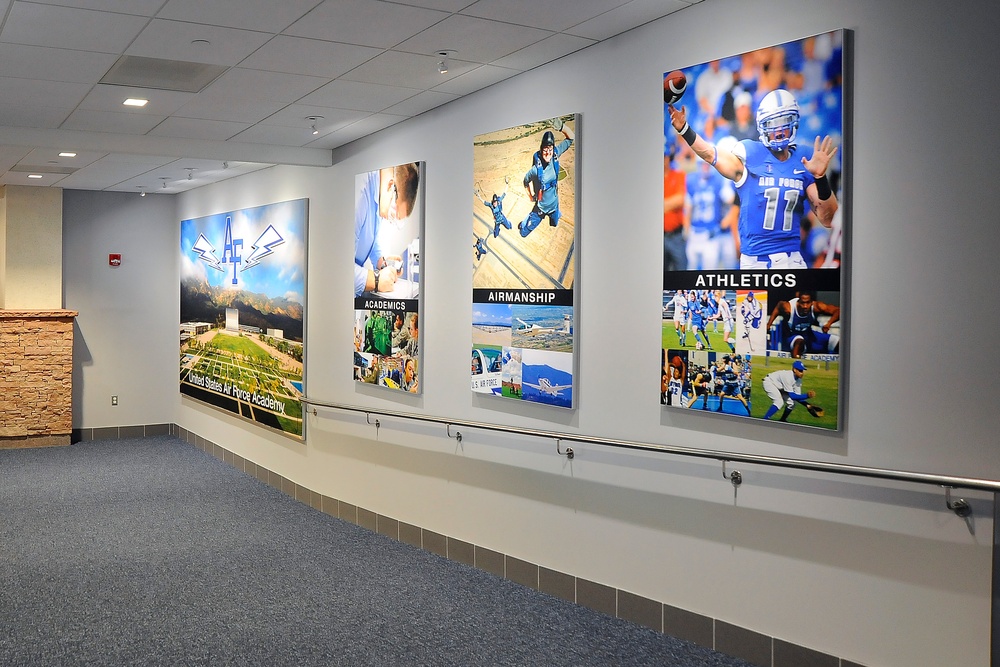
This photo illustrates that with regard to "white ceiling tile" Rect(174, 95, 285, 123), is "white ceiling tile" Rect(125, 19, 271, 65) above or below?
below

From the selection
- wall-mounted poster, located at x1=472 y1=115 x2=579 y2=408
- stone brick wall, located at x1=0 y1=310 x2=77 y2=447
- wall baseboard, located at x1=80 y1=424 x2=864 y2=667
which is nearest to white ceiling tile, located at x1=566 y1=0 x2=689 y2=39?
wall-mounted poster, located at x1=472 y1=115 x2=579 y2=408

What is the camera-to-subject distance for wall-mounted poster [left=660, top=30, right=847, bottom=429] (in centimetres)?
381

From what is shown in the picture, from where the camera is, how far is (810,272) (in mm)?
3859

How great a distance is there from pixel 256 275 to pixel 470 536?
4476 millimetres

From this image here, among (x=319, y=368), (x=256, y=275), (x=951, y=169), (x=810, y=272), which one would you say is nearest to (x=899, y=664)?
(x=810, y=272)

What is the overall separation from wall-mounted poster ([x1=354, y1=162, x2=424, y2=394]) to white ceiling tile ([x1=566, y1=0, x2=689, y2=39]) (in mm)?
2208

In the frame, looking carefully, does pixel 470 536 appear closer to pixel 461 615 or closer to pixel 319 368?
pixel 461 615

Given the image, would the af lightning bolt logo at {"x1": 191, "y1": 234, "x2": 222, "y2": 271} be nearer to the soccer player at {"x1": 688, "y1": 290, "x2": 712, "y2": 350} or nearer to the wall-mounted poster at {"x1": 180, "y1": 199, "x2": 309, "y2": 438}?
the wall-mounted poster at {"x1": 180, "y1": 199, "x2": 309, "y2": 438}

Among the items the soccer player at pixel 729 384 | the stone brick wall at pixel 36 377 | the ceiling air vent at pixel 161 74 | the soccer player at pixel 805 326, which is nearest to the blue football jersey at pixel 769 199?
the soccer player at pixel 805 326

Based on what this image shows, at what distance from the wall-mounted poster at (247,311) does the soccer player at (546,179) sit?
3.57 m

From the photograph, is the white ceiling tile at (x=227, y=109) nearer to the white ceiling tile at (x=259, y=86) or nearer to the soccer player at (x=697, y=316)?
the white ceiling tile at (x=259, y=86)

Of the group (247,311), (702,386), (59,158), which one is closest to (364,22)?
(702,386)

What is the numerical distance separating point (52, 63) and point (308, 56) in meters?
1.47

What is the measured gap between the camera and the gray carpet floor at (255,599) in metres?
4.61
